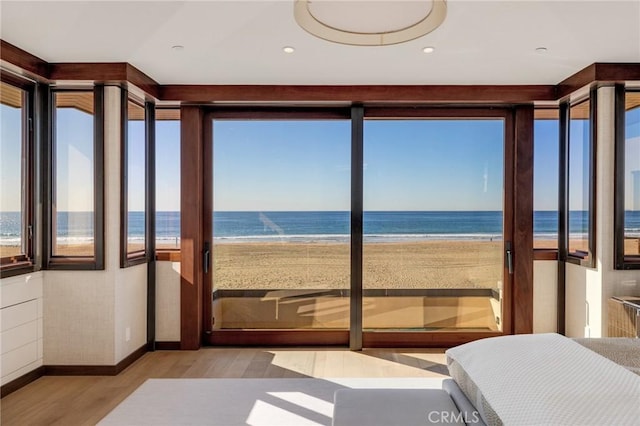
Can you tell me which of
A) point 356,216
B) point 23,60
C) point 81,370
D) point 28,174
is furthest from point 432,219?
point 23,60

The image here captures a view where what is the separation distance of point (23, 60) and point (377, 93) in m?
2.87

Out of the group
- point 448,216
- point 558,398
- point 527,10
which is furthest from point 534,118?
point 558,398

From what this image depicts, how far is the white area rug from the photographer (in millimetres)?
2969

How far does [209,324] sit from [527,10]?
3.84m

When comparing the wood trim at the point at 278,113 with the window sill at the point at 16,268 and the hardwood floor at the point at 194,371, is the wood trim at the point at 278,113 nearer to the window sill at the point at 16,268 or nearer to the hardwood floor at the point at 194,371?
the window sill at the point at 16,268

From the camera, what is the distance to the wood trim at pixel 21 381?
11.0 feet

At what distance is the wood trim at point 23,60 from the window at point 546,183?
4403mm

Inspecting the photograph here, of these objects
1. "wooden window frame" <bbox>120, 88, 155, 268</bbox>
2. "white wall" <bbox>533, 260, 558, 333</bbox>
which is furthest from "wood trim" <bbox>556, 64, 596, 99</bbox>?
"wooden window frame" <bbox>120, 88, 155, 268</bbox>

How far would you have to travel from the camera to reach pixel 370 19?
2562mm

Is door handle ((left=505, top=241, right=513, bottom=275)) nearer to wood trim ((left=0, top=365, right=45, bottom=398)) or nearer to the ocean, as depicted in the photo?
the ocean

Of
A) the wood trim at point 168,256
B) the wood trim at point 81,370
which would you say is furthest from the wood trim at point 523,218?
the wood trim at point 81,370

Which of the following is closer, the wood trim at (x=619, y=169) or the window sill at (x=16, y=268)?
the window sill at (x=16, y=268)

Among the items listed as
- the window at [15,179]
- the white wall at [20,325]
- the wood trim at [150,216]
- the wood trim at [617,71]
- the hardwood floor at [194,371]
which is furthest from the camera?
the wood trim at [150,216]

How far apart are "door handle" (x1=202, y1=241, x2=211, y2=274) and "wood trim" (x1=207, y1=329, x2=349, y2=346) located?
660 mm
